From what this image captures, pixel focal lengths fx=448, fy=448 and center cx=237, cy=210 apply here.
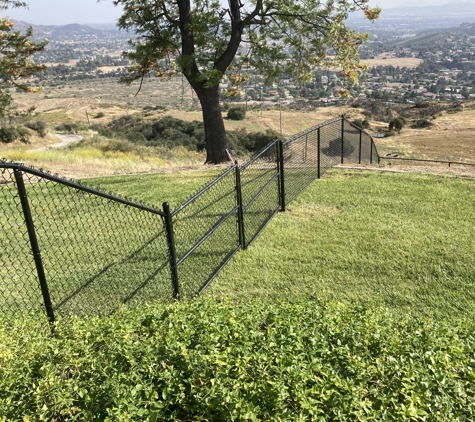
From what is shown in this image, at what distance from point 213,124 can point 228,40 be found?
107 inches

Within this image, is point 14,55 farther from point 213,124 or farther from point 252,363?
point 252,363

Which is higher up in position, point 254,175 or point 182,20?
point 182,20

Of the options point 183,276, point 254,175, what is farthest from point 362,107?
point 183,276

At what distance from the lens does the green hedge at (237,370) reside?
252cm

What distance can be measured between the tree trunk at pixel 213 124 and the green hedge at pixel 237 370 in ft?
36.8

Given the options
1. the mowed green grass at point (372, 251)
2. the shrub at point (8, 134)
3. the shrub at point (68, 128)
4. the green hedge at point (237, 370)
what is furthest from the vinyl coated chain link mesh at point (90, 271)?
the shrub at point (68, 128)

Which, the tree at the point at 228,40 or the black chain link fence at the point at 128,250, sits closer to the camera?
the black chain link fence at the point at 128,250

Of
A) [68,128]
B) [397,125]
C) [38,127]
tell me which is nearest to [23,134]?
[38,127]

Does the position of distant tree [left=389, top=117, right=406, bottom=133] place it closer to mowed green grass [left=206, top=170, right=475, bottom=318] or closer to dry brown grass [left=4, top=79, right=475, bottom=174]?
dry brown grass [left=4, top=79, right=475, bottom=174]

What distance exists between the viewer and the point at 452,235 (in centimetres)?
691

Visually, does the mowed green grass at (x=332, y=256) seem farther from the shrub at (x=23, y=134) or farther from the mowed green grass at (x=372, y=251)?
the shrub at (x=23, y=134)

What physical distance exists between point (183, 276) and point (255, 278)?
37.5 inches

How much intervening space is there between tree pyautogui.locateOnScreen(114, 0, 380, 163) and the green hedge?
34.1 feet

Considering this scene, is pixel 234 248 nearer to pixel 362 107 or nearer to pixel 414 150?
pixel 414 150
